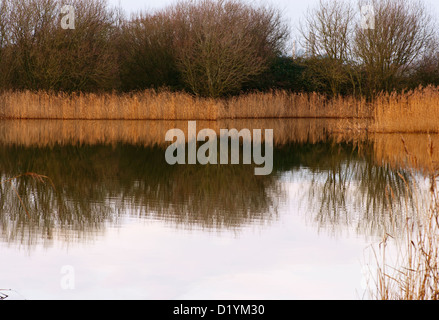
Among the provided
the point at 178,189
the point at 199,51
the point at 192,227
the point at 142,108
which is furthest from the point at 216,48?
the point at 192,227

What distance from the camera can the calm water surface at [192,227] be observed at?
365 centimetres

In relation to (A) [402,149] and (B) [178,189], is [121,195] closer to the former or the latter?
(B) [178,189]

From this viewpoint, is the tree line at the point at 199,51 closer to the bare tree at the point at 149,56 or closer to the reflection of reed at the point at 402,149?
the bare tree at the point at 149,56

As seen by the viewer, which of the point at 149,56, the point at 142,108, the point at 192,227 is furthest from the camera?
the point at 149,56

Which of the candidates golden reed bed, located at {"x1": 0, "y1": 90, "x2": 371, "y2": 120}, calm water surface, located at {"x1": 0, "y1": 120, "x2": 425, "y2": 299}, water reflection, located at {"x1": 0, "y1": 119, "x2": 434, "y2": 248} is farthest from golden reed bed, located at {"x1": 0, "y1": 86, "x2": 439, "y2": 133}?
calm water surface, located at {"x1": 0, "y1": 120, "x2": 425, "y2": 299}

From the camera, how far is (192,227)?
17.0ft

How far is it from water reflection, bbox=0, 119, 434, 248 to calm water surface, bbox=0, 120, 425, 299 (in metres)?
0.02

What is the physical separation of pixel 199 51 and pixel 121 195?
62.3 ft

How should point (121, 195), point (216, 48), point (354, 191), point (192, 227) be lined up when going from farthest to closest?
point (216, 48)
point (354, 191)
point (121, 195)
point (192, 227)

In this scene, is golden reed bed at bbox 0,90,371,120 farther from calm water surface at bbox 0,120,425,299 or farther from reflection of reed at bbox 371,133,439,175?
Answer: calm water surface at bbox 0,120,425,299

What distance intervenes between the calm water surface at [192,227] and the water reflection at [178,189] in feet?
0.06

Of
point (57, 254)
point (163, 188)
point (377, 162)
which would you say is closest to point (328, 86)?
point (377, 162)

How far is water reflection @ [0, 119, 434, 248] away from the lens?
17.7 feet

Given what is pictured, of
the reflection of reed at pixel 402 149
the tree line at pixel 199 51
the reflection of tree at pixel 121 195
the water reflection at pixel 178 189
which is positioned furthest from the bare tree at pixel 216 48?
the reflection of tree at pixel 121 195
